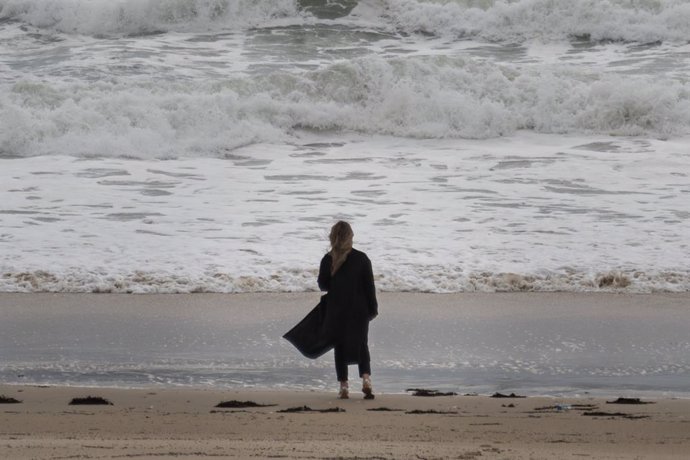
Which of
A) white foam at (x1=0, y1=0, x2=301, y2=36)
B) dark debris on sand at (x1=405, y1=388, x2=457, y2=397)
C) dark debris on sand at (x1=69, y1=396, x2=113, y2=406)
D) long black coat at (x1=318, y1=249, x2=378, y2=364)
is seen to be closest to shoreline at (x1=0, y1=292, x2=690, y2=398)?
dark debris on sand at (x1=405, y1=388, x2=457, y2=397)

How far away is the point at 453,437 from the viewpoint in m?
4.72

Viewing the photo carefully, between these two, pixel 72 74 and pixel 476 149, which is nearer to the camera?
pixel 476 149

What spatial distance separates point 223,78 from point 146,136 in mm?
3776

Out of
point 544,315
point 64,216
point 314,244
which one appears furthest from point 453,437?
point 64,216

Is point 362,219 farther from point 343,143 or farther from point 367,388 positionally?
point 343,143

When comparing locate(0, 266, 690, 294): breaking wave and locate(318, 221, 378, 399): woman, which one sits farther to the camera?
locate(0, 266, 690, 294): breaking wave

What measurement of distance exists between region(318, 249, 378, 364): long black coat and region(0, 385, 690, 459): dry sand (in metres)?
0.35

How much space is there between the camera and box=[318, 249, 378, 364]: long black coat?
6.09 m

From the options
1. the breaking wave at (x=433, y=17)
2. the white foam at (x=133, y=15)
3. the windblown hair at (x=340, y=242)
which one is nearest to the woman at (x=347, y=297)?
the windblown hair at (x=340, y=242)

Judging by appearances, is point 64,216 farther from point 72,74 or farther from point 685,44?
point 685,44

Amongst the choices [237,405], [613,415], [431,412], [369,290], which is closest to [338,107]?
[369,290]

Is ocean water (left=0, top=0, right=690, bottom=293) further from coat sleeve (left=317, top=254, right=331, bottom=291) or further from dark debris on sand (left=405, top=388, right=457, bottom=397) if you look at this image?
dark debris on sand (left=405, top=388, right=457, bottom=397)

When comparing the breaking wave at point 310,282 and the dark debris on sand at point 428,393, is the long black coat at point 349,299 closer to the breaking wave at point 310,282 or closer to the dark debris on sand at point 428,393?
the dark debris on sand at point 428,393

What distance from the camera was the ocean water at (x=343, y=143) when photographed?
9.21 m
